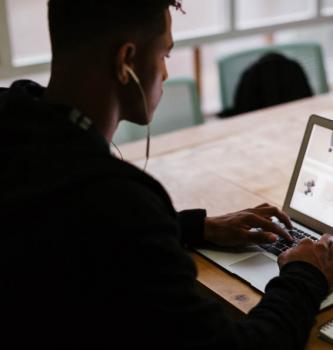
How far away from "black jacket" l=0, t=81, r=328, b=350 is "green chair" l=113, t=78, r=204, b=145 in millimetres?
1770

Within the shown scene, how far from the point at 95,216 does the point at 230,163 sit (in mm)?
1238

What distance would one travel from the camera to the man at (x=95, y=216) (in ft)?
3.21

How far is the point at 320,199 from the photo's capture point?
1.62 metres

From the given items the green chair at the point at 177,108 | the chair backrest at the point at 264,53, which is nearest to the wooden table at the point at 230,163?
the green chair at the point at 177,108

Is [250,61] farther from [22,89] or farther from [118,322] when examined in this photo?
[118,322]

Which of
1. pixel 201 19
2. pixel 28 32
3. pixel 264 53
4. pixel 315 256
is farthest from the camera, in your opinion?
pixel 201 19

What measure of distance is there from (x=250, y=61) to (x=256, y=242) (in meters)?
1.92

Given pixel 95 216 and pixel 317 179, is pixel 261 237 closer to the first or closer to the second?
pixel 317 179

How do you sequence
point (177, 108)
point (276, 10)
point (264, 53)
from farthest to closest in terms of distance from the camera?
point (276, 10) < point (264, 53) < point (177, 108)

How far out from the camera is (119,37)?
3.56 ft

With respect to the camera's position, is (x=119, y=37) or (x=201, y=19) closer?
(x=119, y=37)

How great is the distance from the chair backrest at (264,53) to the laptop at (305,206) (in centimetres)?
156

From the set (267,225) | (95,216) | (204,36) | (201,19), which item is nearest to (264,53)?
(204,36)

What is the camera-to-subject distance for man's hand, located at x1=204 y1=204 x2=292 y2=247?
1530 millimetres
